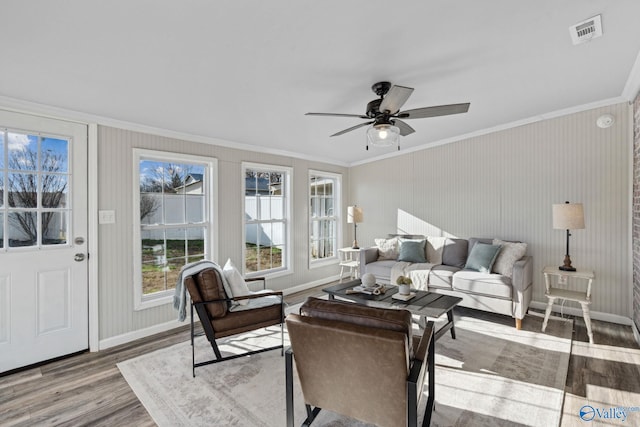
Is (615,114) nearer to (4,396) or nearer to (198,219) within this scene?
(198,219)

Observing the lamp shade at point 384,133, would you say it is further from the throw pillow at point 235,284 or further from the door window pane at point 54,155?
the door window pane at point 54,155

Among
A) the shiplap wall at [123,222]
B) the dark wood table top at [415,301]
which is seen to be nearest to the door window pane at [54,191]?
the shiplap wall at [123,222]

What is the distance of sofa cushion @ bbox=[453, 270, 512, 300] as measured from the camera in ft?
11.6

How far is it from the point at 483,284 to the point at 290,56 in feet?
10.8

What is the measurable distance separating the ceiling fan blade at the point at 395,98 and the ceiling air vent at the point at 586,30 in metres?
1.28

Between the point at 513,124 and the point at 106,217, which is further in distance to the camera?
the point at 513,124

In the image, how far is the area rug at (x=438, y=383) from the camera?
2053 millimetres

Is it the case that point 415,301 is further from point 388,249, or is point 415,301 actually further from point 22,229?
point 22,229

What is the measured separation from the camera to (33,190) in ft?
9.13

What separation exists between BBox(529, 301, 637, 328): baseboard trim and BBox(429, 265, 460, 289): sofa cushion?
3.93 feet

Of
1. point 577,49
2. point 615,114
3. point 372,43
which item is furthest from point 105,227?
point 615,114

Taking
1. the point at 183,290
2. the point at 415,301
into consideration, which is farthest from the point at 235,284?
the point at 415,301

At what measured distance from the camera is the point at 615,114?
11.8 feet

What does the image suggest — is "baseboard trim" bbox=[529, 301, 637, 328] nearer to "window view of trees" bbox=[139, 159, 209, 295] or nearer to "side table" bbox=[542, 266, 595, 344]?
"side table" bbox=[542, 266, 595, 344]
